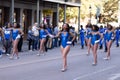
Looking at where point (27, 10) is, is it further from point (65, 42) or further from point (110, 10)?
point (110, 10)

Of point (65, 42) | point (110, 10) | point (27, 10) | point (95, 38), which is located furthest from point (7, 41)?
point (110, 10)

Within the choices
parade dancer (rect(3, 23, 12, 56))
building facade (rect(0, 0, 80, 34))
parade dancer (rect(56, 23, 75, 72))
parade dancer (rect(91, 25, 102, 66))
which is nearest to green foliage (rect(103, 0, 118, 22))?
building facade (rect(0, 0, 80, 34))

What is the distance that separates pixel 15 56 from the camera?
834 inches

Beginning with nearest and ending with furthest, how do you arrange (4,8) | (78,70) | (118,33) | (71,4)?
1. (78,70)
2. (118,33)
3. (4,8)
4. (71,4)

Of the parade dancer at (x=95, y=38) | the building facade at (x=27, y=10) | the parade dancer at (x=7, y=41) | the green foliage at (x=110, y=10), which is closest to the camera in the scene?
the parade dancer at (x=95, y=38)

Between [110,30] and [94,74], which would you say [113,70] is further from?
[110,30]

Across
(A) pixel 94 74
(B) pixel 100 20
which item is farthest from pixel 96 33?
(B) pixel 100 20

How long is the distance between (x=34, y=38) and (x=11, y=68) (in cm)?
1134

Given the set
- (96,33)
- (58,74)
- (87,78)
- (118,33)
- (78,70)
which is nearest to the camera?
(87,78)

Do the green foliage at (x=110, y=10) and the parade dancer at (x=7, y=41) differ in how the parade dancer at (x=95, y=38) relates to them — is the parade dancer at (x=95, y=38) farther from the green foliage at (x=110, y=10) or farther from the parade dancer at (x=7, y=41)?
the green foliage at (x=110, y=10)

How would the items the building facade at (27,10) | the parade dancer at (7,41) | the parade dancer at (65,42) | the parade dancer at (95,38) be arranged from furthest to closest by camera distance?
the building facade at (27,10), the parade dancer at (7,41), the parade dancer at (95,38), the parade dancer at (65,42)

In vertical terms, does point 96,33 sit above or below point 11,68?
above

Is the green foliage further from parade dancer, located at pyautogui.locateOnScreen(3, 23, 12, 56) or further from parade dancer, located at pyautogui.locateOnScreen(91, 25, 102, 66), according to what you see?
parade dancer, located at pyautogui.locateOnScreen(91, 25, 102, 66)

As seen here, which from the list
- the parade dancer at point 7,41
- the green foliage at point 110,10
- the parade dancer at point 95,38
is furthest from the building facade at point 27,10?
the green foliage at point 110,10
